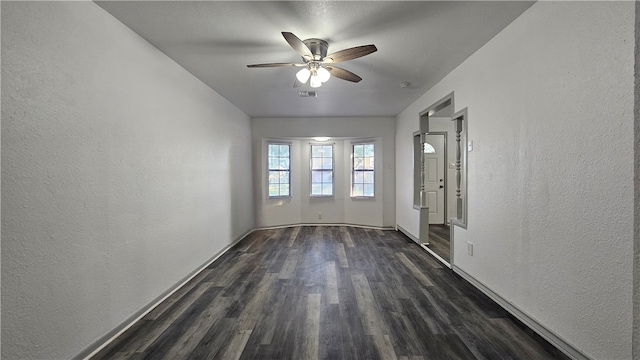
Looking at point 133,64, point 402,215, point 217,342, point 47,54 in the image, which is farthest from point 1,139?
point 402,215

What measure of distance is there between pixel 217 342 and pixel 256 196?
13.3 ft

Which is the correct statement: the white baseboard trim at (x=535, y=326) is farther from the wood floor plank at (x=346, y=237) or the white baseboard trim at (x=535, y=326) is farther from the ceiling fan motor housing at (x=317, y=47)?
the ceiling fan motor housing at (x=317, y=47)

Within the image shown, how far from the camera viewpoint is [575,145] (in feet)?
5.42

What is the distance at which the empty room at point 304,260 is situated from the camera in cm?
145

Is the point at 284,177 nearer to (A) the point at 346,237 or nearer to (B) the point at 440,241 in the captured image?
(A) the point at 346,237

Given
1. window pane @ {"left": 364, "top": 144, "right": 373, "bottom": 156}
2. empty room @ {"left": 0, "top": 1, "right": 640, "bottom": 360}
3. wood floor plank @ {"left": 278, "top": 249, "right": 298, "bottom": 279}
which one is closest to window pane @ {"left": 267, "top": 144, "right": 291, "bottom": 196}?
window pane @ {"left": 364, "top": 144, "right": 373, "bottom": 156}

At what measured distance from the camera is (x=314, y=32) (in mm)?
2264

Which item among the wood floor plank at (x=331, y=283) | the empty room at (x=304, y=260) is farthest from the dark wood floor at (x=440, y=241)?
the wood floor plank at (x=331, y=283)

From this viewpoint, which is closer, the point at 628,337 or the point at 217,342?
the point at 628,337

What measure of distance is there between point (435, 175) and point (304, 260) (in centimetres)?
403

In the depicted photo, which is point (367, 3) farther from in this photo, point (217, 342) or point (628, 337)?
point (217, 342)

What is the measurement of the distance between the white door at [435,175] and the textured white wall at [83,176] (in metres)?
5.19

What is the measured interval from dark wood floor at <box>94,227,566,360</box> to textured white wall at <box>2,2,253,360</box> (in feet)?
1.26

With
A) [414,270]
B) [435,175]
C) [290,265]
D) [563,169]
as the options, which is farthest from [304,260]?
[435,175]
